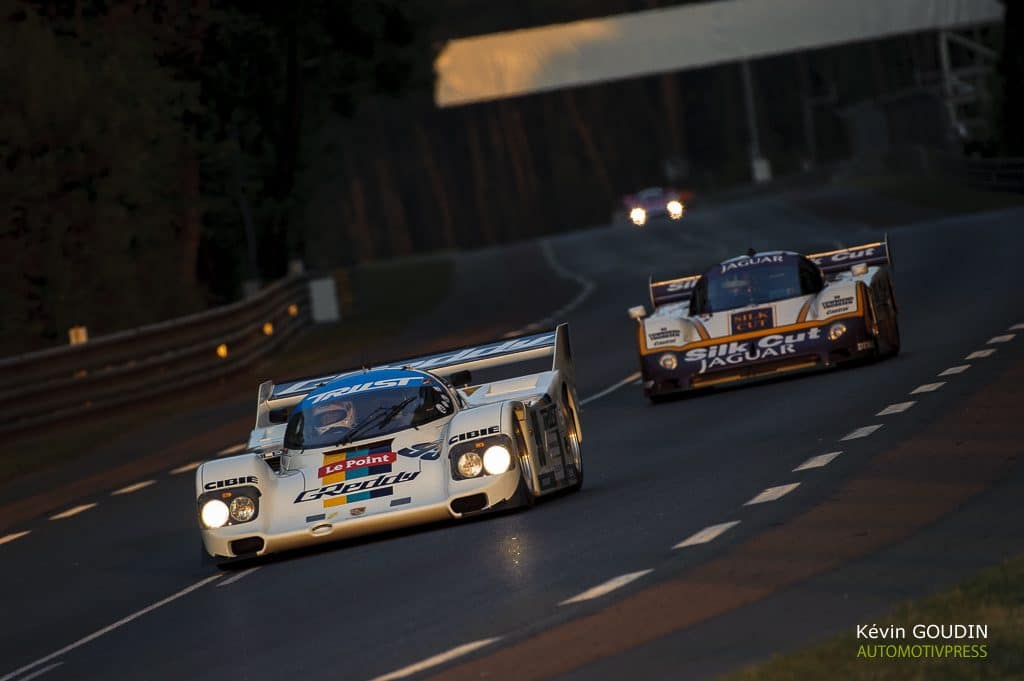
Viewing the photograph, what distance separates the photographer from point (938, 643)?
791 centimetres

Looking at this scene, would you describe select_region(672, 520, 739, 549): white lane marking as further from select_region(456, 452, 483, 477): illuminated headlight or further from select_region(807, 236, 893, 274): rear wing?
select_region(807, 236, 893, 274): rear wing

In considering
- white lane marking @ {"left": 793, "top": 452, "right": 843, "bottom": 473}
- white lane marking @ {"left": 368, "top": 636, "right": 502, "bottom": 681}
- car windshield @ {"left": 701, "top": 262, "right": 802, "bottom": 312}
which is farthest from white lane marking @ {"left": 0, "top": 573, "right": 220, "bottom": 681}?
car windshield @ {"left": 701, "top": 262, "right": 802, "bottom": 312}

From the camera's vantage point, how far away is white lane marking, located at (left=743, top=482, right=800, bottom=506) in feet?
41.4

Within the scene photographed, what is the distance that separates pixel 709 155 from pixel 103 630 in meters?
125

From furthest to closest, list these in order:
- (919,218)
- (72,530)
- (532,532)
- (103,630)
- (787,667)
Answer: (919,218)
(72,530)
(532,532)
(103,630)
(787,667)

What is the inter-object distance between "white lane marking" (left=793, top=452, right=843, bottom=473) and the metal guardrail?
12.1 m

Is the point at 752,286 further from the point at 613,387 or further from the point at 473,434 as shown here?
the point at 473,434

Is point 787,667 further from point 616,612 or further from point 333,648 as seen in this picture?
point 333,648

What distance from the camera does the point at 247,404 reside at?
2627 centimetres

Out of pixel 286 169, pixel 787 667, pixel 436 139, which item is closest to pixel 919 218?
pixel 286 169

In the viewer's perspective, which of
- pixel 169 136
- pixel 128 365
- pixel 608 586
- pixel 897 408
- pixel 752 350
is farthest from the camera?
pixel 169 136

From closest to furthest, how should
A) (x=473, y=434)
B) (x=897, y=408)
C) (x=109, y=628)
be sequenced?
1. (x=109, y=628)
2. (x=473, y=434)
3. (x=897, y=408)

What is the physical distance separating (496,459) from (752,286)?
838cm

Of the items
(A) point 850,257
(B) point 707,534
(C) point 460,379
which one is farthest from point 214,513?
(A) point 850,257
